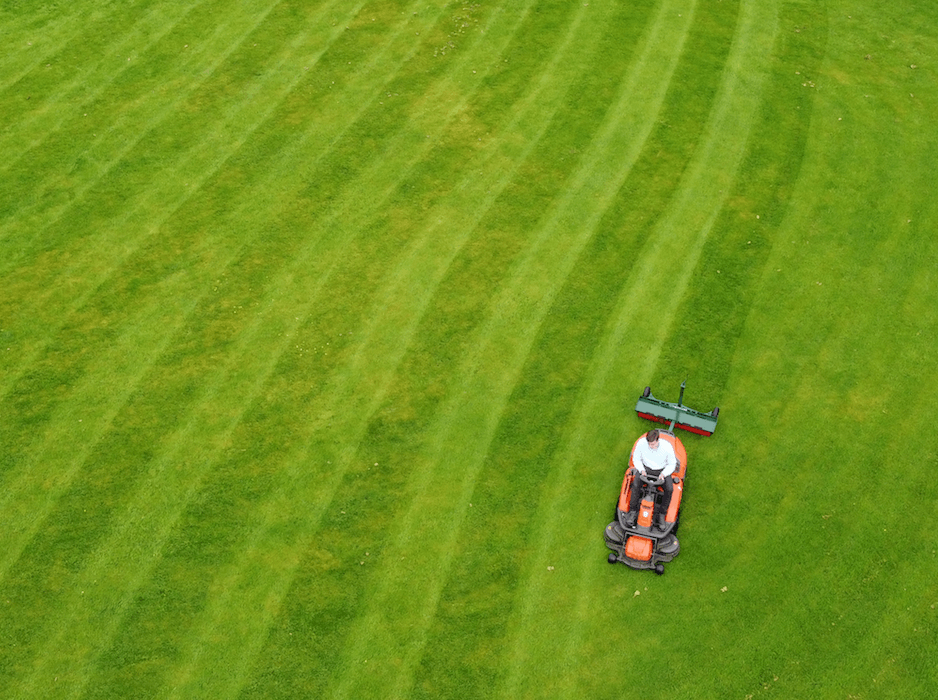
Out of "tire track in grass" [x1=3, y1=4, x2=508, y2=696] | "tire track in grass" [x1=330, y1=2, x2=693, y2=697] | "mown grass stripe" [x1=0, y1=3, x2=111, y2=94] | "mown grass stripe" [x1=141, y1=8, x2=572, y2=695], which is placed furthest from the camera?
"mown grass stripe" [x1=0, y1=3, x2=111, y2=94]

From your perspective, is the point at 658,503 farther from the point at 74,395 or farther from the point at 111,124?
the point at 111,124

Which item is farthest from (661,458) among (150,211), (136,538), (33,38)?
(33,38)

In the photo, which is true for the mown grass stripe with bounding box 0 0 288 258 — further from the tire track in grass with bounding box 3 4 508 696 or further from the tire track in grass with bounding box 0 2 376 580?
the tire track in grass with bounding box 3 4 508 696

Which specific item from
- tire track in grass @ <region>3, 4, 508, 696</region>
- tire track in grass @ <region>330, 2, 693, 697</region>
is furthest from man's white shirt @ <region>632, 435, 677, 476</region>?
tire track in grass @ <region>3, 4, 508, 696</region>

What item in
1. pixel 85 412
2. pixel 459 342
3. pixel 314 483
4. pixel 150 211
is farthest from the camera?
pixel 150 211

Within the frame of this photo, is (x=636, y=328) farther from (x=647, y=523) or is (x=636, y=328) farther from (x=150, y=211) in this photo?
(x=150, y=211)

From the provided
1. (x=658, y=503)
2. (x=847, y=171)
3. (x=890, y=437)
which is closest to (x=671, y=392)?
(x=658, y=503)

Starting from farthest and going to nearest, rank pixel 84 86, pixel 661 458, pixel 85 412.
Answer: pixel 84 86 → pixel 85 412 → pixel 661 458
